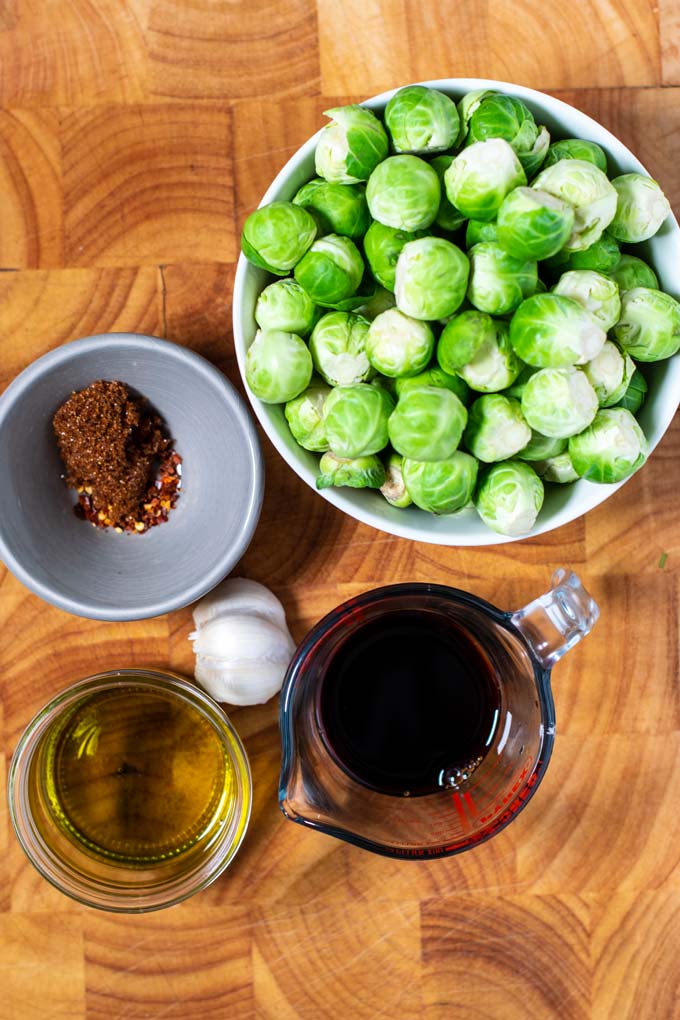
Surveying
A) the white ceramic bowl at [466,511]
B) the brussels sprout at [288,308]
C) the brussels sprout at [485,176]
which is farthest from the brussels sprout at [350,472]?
the brussels sprout at [485,176]

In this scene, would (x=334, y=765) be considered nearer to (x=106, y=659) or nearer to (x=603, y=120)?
(x=106, y=659)

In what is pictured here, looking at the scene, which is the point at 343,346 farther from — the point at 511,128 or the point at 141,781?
the point at 141,781

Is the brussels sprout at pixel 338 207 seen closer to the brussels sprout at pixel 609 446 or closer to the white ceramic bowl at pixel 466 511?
→ the white ceramic bowl at pixel 466 511

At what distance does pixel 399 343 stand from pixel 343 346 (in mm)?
58

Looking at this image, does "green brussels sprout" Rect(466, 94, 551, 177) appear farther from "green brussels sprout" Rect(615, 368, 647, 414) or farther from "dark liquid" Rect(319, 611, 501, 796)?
"dark liquid" Rect(319, 611, 501, 796)

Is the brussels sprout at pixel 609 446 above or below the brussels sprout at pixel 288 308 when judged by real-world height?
below

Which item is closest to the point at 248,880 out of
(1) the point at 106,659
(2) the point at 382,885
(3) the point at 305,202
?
(2) the point at 382,885

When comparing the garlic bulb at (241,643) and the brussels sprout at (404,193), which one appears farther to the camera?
the garlic bulb at (241,643)

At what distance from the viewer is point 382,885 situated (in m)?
0.98

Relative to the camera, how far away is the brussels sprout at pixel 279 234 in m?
0.75

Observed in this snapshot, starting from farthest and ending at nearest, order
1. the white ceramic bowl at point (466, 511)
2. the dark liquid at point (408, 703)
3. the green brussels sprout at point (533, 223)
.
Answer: the dark liquid at point (408, 703) → the white ceramic bowl at point (466, 511) → the green brussels sprout at point (533, 223)

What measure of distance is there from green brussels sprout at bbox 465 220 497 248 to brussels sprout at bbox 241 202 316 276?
0.13 meters

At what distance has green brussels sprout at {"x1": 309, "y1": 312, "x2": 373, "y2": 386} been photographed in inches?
30.1

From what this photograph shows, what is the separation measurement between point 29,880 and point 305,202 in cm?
74
